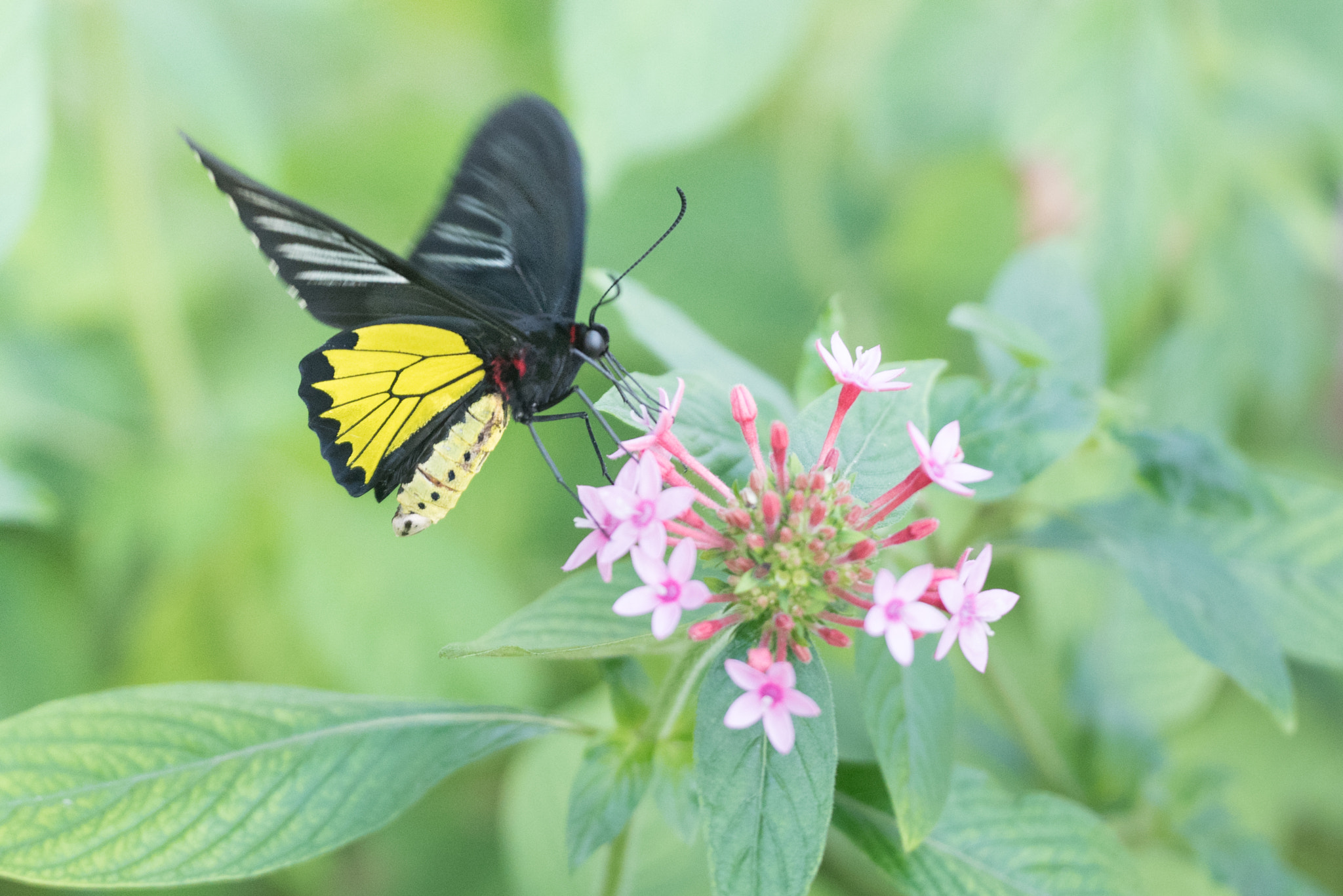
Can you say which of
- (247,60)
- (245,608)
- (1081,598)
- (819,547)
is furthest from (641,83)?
(247,60)

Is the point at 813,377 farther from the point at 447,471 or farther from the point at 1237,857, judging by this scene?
the point at 1237,857

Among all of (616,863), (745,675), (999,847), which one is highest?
(745,675)

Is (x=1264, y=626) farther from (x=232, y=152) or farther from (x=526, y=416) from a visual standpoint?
(x=232, y=152)

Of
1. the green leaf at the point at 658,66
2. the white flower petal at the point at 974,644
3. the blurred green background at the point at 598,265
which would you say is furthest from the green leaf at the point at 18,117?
the white flower petal at the point at 974,644

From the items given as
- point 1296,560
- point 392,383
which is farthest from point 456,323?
point 1296,560

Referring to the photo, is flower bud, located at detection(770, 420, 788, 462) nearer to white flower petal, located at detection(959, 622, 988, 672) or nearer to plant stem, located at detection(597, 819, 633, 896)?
white flower petal, located at detection(959, 622, 988, 672)

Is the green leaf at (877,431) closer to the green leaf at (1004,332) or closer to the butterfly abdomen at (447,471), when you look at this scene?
the green leaf at (1004,332)

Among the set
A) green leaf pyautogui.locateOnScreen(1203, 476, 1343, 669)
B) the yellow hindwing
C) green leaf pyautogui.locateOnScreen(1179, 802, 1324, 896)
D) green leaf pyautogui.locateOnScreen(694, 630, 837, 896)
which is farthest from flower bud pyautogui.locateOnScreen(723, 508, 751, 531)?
green leaf pyautogui.locateOnScreen(1179, 802, 1324, 896)
